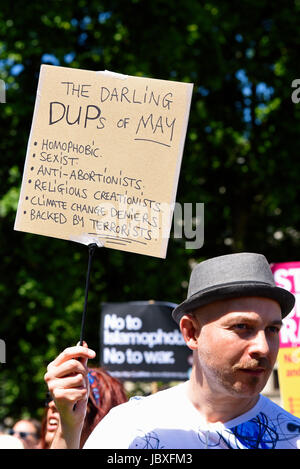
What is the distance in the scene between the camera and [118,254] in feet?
36.1

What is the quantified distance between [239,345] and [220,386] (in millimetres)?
138

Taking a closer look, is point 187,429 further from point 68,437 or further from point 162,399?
point 68,437

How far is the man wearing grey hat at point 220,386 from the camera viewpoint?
2199 millimetres

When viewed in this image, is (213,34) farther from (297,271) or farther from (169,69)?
(297,271)

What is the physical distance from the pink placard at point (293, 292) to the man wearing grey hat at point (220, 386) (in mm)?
3079

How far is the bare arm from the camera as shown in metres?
2.22

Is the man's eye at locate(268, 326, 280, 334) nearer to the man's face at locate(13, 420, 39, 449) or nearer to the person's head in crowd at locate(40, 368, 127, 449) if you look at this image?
the person's head in crowd at locate(40, 368, 127, 449)

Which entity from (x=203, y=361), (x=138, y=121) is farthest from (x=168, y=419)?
(x=138, y=121)

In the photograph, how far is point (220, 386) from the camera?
223 centimetres

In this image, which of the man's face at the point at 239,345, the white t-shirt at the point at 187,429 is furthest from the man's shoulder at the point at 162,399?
the man's face at the point at 239,345

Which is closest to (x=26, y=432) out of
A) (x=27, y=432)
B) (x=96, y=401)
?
(x=27, y=432)

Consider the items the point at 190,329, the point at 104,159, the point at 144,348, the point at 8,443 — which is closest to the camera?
the point at 190,329

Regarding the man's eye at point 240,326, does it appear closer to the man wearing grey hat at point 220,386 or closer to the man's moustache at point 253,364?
the man wearing grey hat at point 220,386

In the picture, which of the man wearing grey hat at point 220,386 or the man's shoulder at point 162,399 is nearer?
the man wearing grey hat at point 220,386
